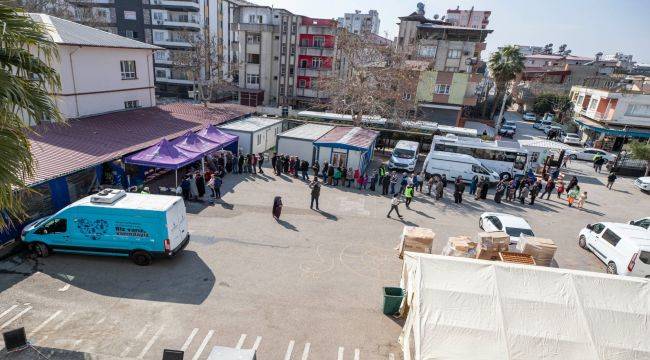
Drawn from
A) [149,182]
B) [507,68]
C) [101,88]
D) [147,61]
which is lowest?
[149,182]

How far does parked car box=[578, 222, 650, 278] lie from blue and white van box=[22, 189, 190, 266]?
54.1ft

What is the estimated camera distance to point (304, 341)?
9469 mm

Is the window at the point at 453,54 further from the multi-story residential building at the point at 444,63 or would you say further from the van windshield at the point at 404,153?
the van windshield at the point at 404,153

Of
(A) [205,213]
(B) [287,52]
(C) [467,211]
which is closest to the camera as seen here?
(A) [205,213]

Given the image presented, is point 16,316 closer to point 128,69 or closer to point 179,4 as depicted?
point 128,69

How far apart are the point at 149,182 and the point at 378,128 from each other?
2116 centimetres

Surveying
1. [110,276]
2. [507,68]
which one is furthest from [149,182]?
[507,68]

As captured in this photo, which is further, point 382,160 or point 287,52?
point 287,52

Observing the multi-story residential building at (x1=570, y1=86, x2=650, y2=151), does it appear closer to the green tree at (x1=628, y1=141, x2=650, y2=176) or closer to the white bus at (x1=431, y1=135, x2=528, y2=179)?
the green tree at (x1=628, y1=141, x2=650, y2=176)

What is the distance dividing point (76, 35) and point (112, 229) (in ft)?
56.3

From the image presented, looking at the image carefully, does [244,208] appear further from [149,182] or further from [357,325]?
[357,325]

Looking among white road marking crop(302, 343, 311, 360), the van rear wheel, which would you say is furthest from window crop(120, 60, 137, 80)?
white road marking crop(302, 343, 311, 360)

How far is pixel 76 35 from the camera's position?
22438 mm

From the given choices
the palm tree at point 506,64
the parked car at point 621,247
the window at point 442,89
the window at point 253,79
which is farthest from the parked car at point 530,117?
the parked car at point 621,247
